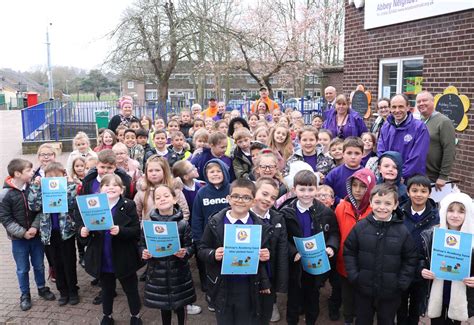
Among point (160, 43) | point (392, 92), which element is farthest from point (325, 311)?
point (160, 43)

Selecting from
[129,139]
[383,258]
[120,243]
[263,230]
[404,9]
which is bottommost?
[120,243]

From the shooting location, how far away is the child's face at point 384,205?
3.26 metres

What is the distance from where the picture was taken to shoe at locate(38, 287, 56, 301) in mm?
4594

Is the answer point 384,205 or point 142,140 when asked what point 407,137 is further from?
point 142,140

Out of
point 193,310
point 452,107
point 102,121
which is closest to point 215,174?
point 193,310

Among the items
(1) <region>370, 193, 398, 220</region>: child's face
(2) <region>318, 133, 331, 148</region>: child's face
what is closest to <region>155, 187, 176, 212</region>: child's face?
(1) <region>370, 193, 398, 220</region>: child's face

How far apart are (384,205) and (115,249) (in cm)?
248

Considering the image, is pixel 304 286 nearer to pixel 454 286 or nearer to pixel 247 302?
pixel 247 302

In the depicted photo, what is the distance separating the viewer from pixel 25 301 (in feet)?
14.6

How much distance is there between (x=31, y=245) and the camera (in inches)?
177

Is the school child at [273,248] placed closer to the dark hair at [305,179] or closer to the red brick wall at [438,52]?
the dark hair at [305,179]

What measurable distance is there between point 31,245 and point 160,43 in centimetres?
1208

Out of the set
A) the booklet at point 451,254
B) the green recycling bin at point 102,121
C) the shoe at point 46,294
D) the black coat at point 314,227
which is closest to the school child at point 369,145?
the black coat at point 314,227

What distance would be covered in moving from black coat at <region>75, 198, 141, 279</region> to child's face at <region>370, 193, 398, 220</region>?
7.20 ft
